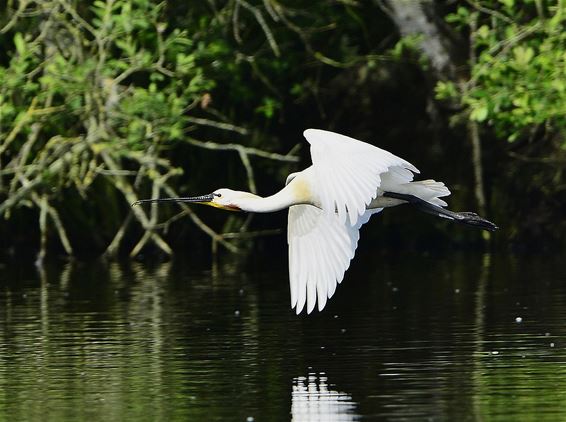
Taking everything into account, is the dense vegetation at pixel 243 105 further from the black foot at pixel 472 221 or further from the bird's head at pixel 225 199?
the bird's head at pixel 225 199

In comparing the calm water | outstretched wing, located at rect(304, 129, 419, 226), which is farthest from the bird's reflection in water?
outstretched wing, located at rect(304, 129, 419, 226)

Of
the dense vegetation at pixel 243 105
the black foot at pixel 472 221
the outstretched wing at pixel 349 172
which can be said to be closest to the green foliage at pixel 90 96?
the dense vegetation at pixel 243 105

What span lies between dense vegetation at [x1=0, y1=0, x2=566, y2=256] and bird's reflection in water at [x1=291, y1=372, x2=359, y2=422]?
319 inches

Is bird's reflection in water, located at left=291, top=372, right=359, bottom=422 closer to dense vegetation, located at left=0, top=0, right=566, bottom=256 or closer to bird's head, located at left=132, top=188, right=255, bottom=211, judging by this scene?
bird's head, located at left=132, top=188, right=255, bottom=211

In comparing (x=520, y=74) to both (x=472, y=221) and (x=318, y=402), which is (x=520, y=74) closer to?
(x=472, y=221)

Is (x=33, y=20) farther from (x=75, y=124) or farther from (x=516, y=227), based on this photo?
(x=516, y=227)

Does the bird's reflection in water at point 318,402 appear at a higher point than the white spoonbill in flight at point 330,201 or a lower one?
lower

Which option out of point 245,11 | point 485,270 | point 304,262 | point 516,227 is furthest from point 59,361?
point 516,227

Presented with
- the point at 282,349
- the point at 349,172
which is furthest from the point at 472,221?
the point at 349,172

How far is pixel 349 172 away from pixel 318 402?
6.27 ft

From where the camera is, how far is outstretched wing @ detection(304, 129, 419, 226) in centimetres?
1200

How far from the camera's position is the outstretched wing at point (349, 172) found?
12000 millimetres

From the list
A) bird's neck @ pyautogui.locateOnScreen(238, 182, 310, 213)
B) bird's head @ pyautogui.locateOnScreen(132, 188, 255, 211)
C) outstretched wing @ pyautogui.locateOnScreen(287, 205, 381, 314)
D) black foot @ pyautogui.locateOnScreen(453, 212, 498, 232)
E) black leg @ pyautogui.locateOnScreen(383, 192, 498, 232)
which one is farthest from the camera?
black foot @ pyautogui.locateOnScreen(453, 212, 498, 232)

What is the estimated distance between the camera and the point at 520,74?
1980cm
